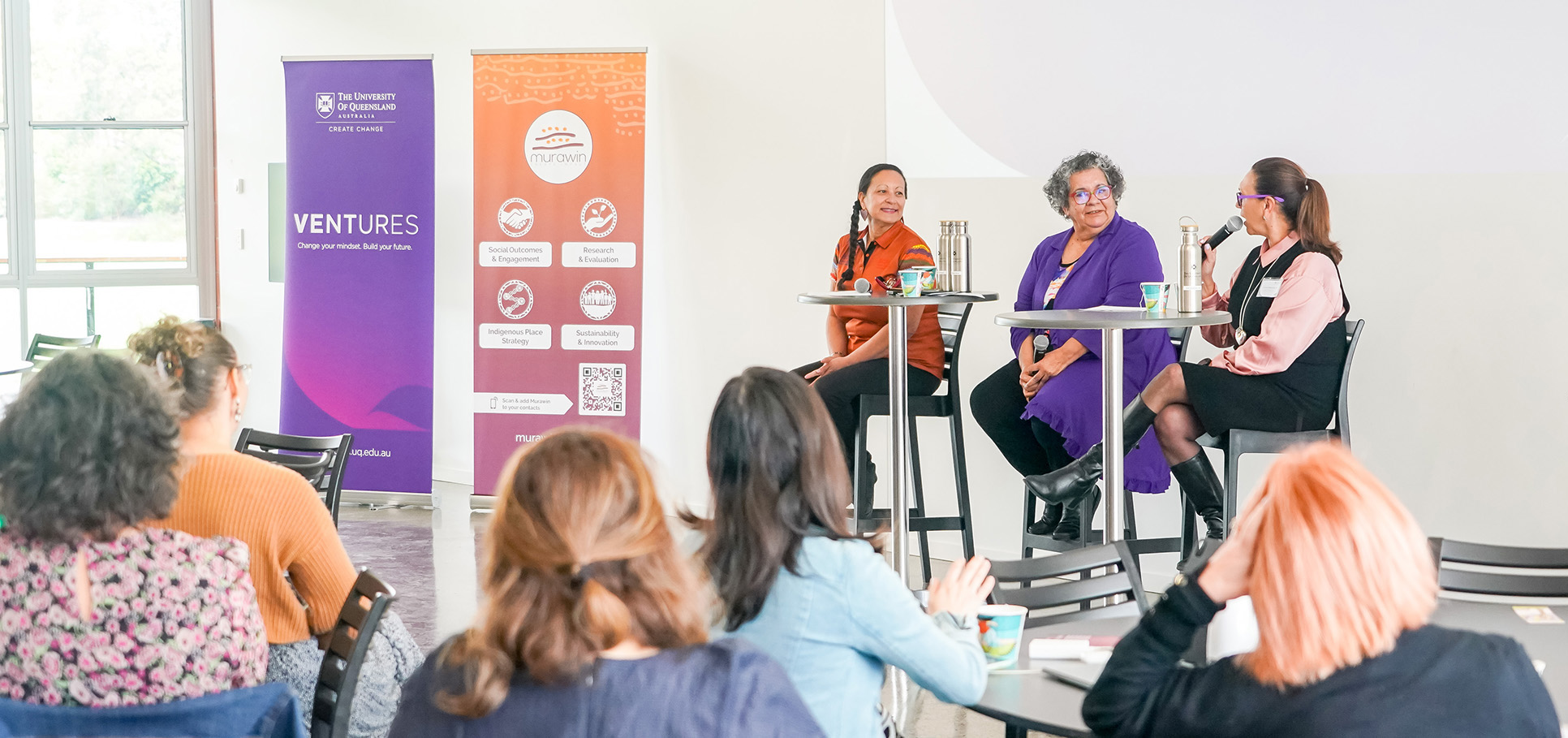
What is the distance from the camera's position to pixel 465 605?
188 inches

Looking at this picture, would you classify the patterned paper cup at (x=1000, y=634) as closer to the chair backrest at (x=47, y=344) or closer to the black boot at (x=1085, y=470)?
the black boot at (x=1085, y=470)

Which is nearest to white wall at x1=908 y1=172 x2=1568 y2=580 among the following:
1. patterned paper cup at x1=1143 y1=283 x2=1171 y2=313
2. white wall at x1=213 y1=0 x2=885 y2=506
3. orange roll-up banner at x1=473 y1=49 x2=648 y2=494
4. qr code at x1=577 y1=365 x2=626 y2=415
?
patterned paper cup at x1=1143 y1=283 x2=1171 y2=313

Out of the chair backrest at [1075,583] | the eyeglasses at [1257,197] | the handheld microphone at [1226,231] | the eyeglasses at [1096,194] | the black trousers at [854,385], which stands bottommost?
the chair backrest at [1075,583]

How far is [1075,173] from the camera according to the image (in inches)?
174

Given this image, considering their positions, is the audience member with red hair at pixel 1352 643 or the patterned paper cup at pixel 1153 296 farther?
the patterned paper cup at pixel 1153 296

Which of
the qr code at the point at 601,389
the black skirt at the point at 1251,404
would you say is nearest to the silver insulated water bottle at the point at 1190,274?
the black skirt at the point at 1251,404

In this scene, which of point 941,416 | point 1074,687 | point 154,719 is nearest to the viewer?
point 154,719

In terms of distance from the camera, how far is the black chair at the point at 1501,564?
7.96ft

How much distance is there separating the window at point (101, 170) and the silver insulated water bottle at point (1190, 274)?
591cm

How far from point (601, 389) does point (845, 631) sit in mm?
4411

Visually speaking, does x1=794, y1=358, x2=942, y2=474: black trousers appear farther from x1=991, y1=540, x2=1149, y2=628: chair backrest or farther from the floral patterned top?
the floral patterned top

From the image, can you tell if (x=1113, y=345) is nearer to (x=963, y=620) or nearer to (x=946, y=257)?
(x=946, y=257)

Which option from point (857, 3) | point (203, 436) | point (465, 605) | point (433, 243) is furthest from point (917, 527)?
point (433, 243)

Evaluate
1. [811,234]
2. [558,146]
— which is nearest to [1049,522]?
[811,234]
